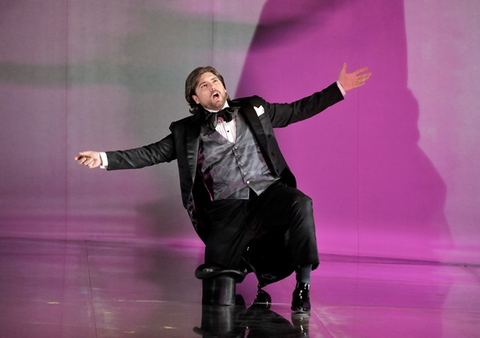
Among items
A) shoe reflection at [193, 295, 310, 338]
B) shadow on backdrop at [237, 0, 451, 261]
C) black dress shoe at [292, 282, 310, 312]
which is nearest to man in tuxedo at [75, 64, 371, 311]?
black dress shoe at [292, 282, 310, 312]

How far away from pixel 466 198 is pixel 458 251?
0.35 meters

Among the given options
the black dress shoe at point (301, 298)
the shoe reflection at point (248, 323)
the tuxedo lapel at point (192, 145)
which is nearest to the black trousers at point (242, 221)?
the black dress shoe at point (301, 298)

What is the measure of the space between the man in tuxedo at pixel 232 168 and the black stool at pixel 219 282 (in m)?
0.04

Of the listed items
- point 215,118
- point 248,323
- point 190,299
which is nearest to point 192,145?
point 215,118

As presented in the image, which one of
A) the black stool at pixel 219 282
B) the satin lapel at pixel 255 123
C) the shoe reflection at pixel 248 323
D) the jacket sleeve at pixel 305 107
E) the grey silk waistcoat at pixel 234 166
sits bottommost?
the shoe reflection at pixel 248 323

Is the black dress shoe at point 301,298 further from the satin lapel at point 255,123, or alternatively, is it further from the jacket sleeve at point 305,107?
the jacket sleeve at point 305,107

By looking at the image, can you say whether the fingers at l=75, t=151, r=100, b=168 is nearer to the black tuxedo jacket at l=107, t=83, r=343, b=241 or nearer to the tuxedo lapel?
the black tuxedo jacket at l=107, t=83, r=343, b=241

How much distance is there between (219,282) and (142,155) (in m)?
0.71

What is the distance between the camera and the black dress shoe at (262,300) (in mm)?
3688

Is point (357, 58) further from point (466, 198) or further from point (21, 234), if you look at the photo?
point (21, 234)

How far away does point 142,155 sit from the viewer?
13.1ft

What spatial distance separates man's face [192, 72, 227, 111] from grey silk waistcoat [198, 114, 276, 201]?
0.42 ft

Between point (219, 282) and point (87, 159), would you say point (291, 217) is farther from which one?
point (87, 159)

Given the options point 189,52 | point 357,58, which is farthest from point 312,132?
point 189,52
